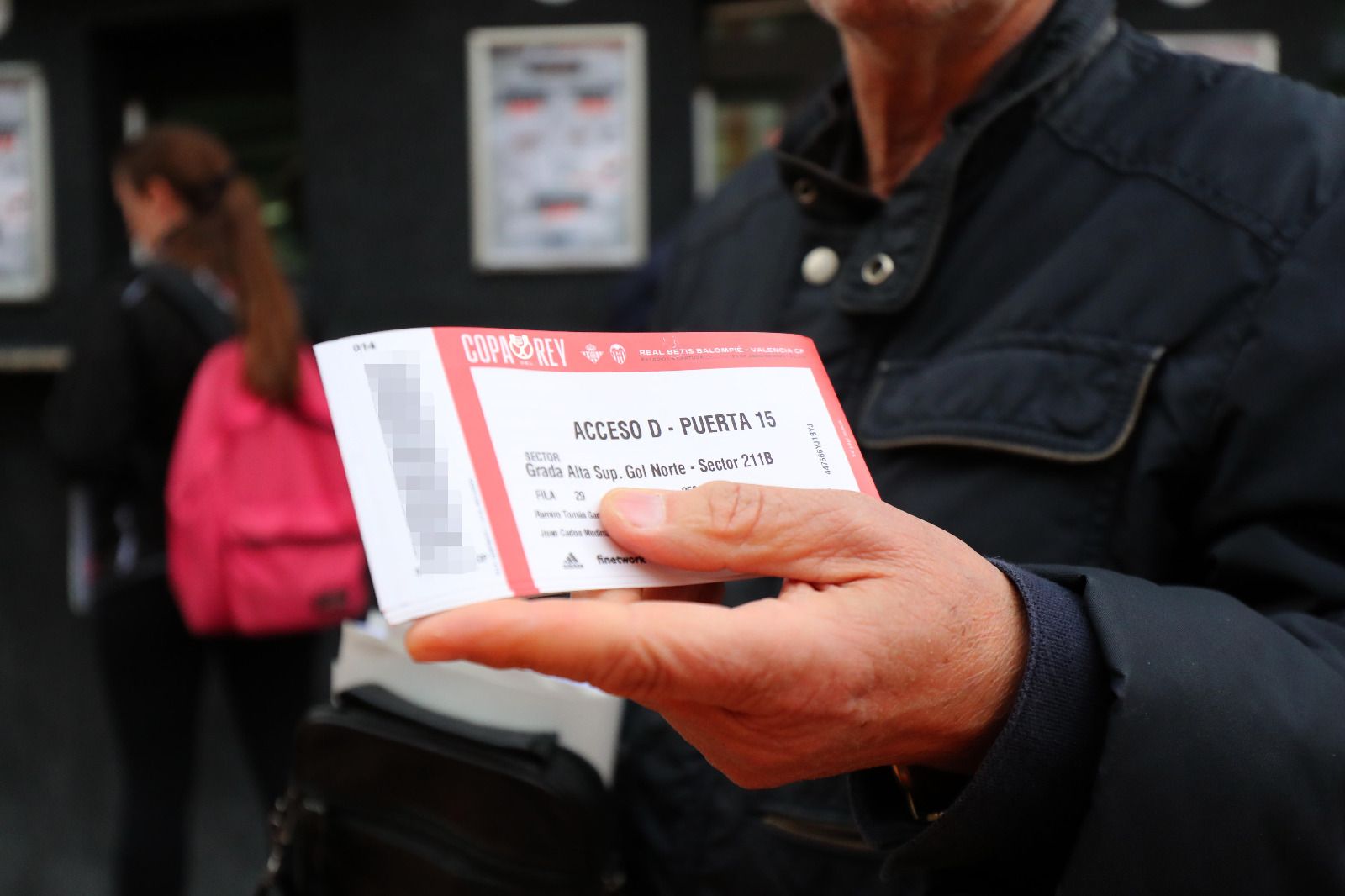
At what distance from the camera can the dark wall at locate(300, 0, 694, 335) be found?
3.68 meters

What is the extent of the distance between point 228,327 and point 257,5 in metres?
1.50

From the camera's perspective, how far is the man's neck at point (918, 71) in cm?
123

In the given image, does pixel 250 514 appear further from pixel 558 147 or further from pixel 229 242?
pixel 558 147

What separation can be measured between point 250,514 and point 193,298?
565 mm

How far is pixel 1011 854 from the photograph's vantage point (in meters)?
0.90

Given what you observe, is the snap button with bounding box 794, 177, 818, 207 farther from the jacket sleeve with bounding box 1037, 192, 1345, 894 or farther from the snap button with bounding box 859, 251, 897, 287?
the jacket sleeve with bounding box 1037, 192, 1345, 894

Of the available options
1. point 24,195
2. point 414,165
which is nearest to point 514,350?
point 414,165

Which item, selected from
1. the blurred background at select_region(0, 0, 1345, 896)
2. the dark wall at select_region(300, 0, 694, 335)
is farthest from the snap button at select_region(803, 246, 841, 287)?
the dark wall at select_region(300, 0, 694, 335)

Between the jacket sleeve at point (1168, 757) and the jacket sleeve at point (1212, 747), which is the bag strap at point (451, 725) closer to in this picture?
the jacket sleeve at point (1168, 757)

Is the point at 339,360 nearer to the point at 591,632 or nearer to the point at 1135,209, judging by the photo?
the point at 591,632

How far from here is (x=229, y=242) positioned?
9.70 feet

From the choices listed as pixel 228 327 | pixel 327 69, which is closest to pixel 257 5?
pixel 327 69

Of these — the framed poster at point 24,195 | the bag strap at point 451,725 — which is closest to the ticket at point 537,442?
the bag strap at point 451,725

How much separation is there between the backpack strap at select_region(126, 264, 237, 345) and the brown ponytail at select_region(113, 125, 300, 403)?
40 mm
